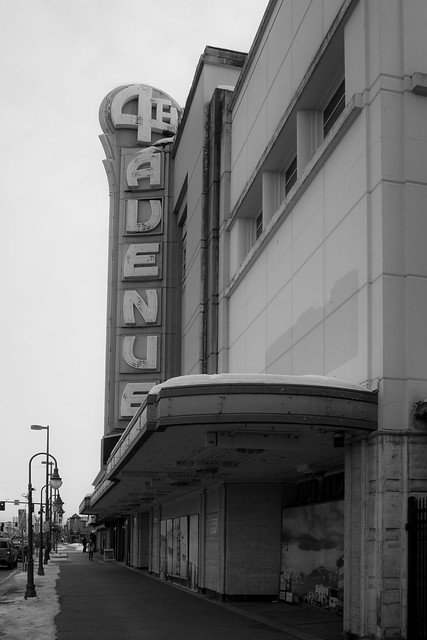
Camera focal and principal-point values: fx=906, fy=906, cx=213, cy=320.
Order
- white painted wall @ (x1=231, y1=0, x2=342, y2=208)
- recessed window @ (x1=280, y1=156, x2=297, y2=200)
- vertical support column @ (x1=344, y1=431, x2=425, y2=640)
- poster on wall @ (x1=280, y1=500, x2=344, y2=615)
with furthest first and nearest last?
recessed window @ (x1=280, y1=156, x2=297, y2=200)
poster on wall @ (x1=280, y1=500, x2=344, y2=615)
white painted wall @ (x1=231, y1=0, x2=342, y2=208)
vertical support column @ (x1=344, y1=431, x2=425, y2=640)

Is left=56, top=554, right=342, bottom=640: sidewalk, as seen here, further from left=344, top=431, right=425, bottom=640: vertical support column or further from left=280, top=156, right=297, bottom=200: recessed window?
left=280, top=156, right=297, bottom=200: recessed window

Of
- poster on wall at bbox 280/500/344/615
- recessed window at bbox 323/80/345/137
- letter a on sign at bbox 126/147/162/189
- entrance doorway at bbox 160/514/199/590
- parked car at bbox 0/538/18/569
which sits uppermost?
letter a on sign at bbox 126/147/162/189

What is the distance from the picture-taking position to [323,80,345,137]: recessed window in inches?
753

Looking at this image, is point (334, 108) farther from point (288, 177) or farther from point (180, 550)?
point (180, 550)

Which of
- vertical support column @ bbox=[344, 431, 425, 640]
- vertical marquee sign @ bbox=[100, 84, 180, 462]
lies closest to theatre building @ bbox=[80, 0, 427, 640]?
vertical support column @ bbox=[344, 431, 425, 640]

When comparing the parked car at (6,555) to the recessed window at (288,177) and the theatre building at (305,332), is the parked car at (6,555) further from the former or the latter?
the recessed window at (288,177)

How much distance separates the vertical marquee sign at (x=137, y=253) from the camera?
37188 millimetres

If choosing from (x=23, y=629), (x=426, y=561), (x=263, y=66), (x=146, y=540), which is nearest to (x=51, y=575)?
(x=146, y=540)

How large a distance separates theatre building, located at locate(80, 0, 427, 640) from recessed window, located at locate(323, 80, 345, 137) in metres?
0.05

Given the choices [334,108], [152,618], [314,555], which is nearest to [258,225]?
[334,108]

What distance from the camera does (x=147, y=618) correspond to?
21.1 m

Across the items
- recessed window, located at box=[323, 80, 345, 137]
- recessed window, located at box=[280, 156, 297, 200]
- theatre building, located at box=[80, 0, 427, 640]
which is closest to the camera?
theatre building, located at box=[80, 0, 427, 640]

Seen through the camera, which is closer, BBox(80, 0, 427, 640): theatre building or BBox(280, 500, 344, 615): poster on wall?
BBox(80, 0, 427, 640): theatre building

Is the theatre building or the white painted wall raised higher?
the white painted wall
